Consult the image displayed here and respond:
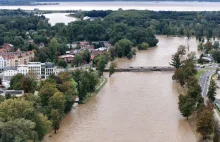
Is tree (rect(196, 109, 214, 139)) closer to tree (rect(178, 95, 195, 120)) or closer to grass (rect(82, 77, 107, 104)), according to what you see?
tree (rect(178, 95, 195, 120))

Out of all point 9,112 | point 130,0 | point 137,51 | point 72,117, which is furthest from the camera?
point 130,0

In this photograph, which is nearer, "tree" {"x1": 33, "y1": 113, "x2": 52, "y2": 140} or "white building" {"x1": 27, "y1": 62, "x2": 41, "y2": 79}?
"tree" {"x1": 33, "y1": 113, "x2": 52, "y2": 140}

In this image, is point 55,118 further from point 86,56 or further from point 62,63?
point 86,56

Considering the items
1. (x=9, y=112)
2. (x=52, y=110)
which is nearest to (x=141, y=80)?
(x=52, y=110)

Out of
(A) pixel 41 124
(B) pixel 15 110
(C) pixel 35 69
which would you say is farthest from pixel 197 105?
(C) pixel 35 69

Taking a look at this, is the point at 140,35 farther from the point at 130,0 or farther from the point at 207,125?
the point at 130,0

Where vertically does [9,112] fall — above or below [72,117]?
above

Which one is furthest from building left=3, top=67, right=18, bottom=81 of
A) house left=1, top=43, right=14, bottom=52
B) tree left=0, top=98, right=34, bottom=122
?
tree left=0, top=98, right=34, bottom=122
